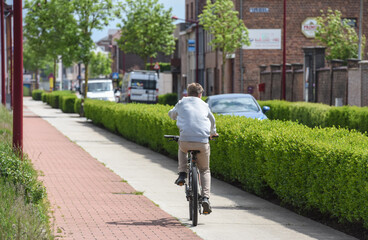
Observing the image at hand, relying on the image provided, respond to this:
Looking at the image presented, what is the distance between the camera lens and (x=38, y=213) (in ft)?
25.8

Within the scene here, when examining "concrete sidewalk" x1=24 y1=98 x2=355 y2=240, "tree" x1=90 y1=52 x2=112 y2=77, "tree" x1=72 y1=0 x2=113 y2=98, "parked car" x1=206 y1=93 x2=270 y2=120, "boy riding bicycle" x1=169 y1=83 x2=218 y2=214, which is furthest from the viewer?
"tree" x1=90 y1=52 x2=112 y2=77

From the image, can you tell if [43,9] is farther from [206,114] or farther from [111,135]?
[206,114]

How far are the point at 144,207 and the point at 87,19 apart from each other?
3493cm

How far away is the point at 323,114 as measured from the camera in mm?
26875

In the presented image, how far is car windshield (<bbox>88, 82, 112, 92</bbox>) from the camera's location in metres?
56.1

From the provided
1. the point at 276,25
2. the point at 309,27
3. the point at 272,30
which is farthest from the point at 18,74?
the point at 309,27

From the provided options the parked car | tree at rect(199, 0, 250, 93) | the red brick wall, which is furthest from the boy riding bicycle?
the red brick wall

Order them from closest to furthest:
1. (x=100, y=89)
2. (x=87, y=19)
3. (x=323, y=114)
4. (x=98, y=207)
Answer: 1. (x=98, y=207)
2. (x=323, y=114)
3. (x=87, y=19)
4. (x=100, y=89)

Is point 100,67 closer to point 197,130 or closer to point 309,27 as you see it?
point 309,27

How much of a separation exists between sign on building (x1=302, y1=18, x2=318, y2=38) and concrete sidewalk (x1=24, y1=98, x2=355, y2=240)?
39.8 metres

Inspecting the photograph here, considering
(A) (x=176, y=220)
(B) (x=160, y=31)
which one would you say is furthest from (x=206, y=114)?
(B) (x=160, y=31)

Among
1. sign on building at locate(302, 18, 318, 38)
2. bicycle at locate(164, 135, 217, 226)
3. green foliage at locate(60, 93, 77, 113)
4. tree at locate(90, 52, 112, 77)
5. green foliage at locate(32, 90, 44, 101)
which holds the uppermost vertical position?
sign on building at locate(302, 18, 318, 38)

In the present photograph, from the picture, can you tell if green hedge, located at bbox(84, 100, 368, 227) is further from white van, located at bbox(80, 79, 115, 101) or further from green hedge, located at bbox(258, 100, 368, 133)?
white van, located at bbox(80, 79, 115, 101)

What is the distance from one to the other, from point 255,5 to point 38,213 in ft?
160
